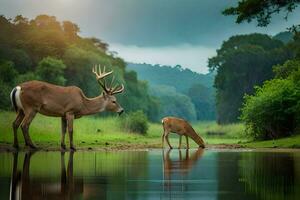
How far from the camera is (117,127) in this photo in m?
49.3

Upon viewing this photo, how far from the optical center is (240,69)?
99.1 m

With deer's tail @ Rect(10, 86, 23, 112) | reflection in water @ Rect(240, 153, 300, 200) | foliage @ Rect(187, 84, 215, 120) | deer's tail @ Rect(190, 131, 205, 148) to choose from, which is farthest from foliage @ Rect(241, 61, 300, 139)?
foliage @ Rect(187, 84, 215, 120)

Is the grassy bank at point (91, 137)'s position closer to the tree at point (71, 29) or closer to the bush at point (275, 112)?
the bush at point (275, 112)

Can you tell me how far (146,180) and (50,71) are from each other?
1930 inches

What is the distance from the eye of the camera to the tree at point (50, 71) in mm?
60125

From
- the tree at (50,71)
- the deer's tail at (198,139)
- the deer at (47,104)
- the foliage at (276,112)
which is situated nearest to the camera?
the deer at (47,104)

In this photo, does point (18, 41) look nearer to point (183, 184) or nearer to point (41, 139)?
point (41, 139)

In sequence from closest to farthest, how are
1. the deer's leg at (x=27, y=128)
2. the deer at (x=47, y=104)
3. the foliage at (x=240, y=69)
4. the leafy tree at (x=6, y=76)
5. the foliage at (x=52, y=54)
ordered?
the deer's leg at (x=27, y=128) < the deer at (x=47, y=104) < the leafy tree at (x=6, y=76) < the foliage at (x=52, y=54) < the foliage at (x=240, y=69)

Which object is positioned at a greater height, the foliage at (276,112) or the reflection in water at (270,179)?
the foliage at (276,112)

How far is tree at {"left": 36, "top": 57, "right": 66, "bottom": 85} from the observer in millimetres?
60125

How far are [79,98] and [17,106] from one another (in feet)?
8.66

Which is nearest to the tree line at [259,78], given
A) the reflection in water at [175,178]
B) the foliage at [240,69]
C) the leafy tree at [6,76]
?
the foliage at [240,69]

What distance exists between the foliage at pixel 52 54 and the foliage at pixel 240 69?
1119cm

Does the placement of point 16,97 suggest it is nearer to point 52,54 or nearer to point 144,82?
point 52,54
